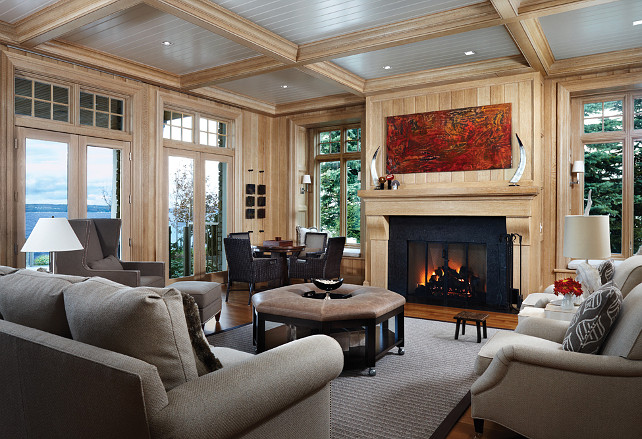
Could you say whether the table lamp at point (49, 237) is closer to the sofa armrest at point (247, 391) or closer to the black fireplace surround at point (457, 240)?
the sofa armrest at point (247, 391)

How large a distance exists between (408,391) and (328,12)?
10.8 feet

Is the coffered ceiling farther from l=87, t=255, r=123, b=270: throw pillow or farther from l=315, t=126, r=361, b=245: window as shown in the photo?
l=87, t=255, r=123, b=270: throw pillow

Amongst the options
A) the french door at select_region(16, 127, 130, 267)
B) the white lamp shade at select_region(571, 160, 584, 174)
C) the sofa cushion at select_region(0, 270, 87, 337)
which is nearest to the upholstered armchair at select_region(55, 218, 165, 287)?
the french door at select_region(16, 127, 130, 267)

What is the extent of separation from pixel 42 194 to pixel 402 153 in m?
4.37

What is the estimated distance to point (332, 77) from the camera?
596 centimetres

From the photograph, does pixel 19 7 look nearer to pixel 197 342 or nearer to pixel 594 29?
pixel 197 342

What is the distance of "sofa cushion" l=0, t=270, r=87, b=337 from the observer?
70.7 inches

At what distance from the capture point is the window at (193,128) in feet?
21.8

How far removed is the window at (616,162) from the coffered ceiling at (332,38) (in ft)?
2.09

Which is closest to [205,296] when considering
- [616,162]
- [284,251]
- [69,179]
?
[284,251]

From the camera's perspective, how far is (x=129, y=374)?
1.35 metres

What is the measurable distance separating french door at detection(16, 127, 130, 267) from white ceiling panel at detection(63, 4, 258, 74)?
1082 mm

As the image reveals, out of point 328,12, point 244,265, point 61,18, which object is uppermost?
point 328,12

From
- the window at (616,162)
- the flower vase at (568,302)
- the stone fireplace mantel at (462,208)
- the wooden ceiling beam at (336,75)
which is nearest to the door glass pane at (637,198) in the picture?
the window at (616,162)
